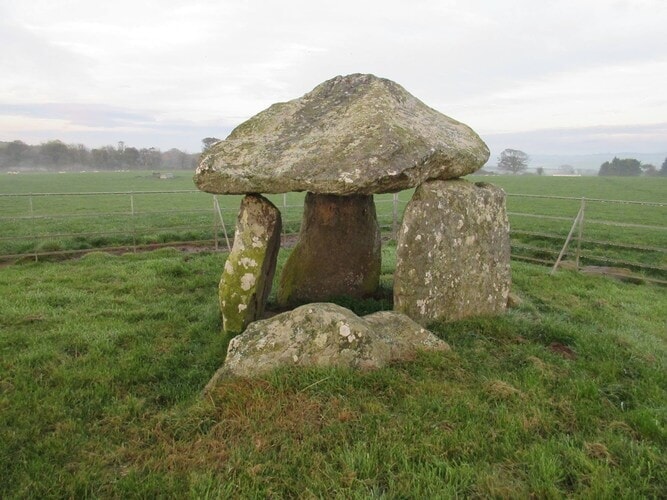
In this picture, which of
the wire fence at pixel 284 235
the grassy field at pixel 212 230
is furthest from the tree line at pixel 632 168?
the wire fence at pixel 284 235

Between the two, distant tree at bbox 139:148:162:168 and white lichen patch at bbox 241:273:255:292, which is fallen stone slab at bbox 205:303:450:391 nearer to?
white lichen patch at bbox 241:273:255:292

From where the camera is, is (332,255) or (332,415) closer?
(332,415)

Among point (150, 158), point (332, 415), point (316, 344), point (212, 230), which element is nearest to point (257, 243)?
point (316, 344)

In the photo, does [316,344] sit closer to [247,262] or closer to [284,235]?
[247,262]

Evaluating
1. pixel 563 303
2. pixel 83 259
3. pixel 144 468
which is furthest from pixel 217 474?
pixel 83 259

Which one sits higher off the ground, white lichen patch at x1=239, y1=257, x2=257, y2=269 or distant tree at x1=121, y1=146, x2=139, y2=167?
distant tree at x1=121, y1=146, x2=139, y2=167

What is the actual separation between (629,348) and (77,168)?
376 ft

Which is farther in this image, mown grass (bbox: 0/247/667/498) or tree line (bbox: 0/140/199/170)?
tree line (bbox: 0/140/199/170)

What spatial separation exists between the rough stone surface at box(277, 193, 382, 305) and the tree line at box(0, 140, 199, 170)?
98.1m

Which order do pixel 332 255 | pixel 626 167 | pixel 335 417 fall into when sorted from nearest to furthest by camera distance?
1. pixel 335 417
2. pixel 332 255
3. pixel 626 167

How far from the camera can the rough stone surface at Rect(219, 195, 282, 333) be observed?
679cm

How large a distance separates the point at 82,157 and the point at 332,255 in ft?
364

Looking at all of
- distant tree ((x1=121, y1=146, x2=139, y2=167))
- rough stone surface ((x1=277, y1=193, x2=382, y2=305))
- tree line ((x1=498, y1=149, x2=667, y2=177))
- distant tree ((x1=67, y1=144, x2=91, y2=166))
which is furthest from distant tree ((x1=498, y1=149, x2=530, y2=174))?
rough stone surface ((x1=277, y1=193, x2=382, y2=305))

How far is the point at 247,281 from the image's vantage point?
6891 millimetres
